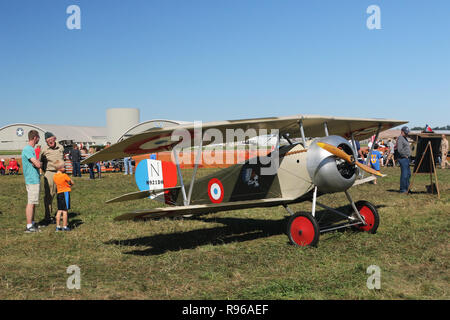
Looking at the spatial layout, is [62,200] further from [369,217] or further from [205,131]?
[369,217]

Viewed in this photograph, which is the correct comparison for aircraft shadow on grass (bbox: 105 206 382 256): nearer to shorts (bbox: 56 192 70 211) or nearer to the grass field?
the grass field

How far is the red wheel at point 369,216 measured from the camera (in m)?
7.44

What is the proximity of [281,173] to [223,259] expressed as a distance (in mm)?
2163

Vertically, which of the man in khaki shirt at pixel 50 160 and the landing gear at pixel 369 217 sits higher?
the man in khaki shirt at pixel 50 160

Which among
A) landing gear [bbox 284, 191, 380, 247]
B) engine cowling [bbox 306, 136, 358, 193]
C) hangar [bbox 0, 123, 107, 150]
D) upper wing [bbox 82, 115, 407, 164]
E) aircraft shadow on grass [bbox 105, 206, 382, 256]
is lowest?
aircraft shadow on grass [bbox 105, 206, 382, 256]

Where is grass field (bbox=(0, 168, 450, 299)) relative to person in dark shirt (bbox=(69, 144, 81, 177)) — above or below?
below

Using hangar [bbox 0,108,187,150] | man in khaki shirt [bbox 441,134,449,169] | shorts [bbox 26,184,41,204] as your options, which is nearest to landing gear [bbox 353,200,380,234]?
shorts [bbox 26,184,41,204]

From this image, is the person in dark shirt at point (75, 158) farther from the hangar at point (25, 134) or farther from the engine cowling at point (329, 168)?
the hangar at point (25, 134)

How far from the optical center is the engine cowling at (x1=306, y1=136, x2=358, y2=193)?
6.62m

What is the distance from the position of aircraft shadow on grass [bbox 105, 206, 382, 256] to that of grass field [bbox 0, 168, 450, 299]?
20mm

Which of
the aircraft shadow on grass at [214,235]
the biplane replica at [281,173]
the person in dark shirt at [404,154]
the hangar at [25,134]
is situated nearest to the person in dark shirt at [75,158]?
the aircraft shadow on grass at [214,235]

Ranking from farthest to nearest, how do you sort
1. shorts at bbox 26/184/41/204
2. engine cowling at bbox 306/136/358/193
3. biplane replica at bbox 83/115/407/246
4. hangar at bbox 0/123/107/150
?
hangar at bbox 0/123/107/150 → shorts at bbox 26/184/41/204 → engine cowling at bbox 306/136/358/193 → biplane replica at bbox 83/115/407/246

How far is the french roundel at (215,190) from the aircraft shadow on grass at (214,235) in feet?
2.25
